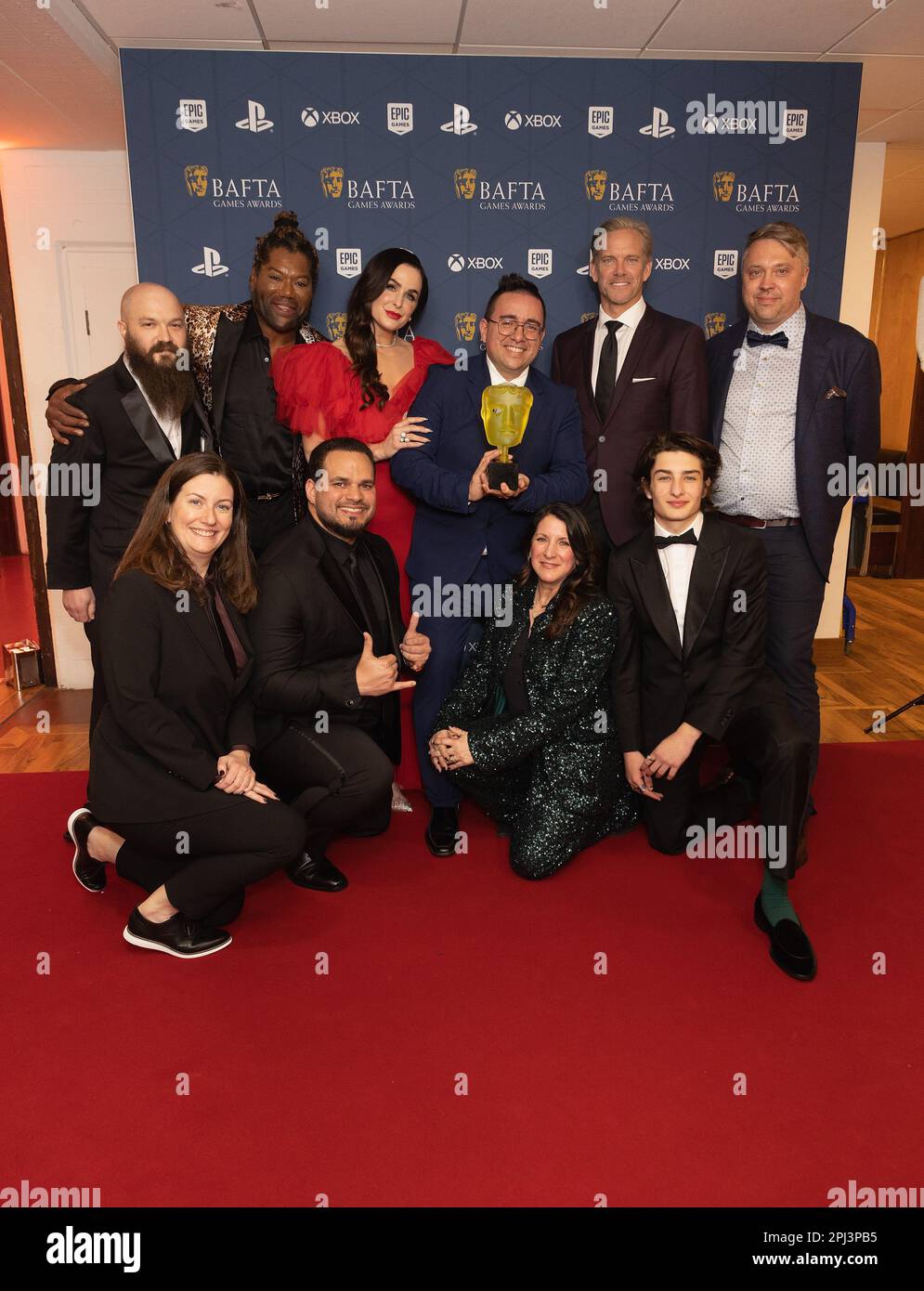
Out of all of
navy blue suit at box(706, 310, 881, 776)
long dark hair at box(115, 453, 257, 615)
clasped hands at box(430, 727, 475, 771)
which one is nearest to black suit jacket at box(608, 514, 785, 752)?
navy blue suit at box(706, 310, 881, 776)

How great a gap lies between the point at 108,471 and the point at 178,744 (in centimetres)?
116

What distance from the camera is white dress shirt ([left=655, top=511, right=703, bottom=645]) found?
315 cm

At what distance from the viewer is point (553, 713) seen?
10.3 ft

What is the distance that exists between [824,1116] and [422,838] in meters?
1.66

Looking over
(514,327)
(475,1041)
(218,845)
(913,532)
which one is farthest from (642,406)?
(913,532)

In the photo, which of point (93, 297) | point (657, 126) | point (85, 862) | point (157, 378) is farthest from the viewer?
point (93, 297)

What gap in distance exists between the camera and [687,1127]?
2.08 meters

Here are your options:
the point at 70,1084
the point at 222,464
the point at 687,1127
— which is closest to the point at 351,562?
the point at 222,464

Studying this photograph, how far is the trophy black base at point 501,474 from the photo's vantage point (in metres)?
3.10

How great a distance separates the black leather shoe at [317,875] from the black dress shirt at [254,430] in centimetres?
132

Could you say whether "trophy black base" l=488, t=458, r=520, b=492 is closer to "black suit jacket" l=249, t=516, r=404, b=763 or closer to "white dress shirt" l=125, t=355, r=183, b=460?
"black suit jacket" l=249, t=516, r=404, b=763

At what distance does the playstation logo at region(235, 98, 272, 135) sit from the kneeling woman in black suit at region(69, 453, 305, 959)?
204cm

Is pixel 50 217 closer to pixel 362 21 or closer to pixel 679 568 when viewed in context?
pixel 362 21

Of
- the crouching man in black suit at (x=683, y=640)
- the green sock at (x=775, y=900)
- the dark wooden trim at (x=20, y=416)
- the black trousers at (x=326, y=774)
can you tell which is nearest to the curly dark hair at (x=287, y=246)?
the crouching man in black suit at (x=683, y=640)
